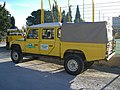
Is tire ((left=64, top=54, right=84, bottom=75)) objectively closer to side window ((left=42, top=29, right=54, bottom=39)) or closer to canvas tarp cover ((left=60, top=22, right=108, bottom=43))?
canvas tarp cover ((left=60, top=22, right=108, bottom=43))

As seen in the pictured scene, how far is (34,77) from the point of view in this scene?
9688 mm

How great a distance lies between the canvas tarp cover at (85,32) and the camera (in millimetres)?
9922

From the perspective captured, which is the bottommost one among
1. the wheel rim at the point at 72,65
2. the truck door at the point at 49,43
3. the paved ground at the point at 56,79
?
the paved ground at the point at 56,79

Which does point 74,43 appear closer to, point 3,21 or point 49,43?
point 49,43

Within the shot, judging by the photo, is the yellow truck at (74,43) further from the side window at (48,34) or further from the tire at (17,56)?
the tire at (17,56)

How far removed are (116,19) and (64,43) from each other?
4.28 metres

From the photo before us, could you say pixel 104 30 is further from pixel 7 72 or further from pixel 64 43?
pixel 7 72

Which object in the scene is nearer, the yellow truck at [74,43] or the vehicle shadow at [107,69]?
the yellow truck at [74,43]

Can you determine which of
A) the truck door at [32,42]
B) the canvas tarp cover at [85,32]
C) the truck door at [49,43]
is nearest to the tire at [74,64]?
the canvas tarp cover at [85,32]

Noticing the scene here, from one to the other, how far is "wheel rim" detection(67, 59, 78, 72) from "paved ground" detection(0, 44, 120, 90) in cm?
35

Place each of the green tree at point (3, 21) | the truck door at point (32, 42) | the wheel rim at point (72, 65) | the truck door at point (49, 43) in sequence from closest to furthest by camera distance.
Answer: the wheel rim at point (72, 65) → the truck door at point (49, 43) → the truck door at point (32, 42) → the green tree at point (3, 21)

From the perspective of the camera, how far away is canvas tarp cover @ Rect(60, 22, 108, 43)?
992 centimetres

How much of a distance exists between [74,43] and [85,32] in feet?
2.25

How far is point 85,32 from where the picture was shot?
10430 millimetres
